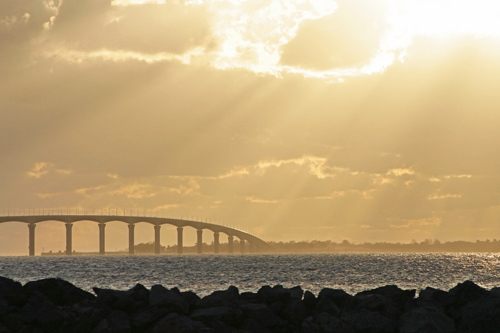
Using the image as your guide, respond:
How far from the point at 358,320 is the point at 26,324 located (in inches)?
378

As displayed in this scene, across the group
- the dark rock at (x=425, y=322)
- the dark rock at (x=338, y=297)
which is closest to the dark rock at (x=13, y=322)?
the dark rock at (x=338, y=297)

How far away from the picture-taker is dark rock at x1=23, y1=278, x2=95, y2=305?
24.3m

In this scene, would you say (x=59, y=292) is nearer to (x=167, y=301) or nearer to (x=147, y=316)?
(x=167, y=301)

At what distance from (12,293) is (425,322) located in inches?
542

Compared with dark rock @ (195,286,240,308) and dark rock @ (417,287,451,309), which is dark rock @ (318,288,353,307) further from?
dark rock @ (195,286,240,308)

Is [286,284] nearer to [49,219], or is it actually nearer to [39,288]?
[39,288]

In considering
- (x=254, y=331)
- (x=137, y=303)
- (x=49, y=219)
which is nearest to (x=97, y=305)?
(x=137, y=303)

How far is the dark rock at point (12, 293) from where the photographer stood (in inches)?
941

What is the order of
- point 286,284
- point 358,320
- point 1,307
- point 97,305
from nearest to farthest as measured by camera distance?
point 358,320
point 1,307
point 97,305
point 286,284

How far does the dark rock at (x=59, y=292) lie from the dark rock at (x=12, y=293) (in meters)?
0.26

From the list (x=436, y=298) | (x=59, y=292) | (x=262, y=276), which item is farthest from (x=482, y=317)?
(x=262, y=276)

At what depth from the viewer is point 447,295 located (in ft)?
81.9

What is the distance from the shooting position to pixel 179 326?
752 inches

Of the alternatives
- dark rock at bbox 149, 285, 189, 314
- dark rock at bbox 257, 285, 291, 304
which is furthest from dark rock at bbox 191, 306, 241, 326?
dark rock at bbox 257, 285, 291, 304
